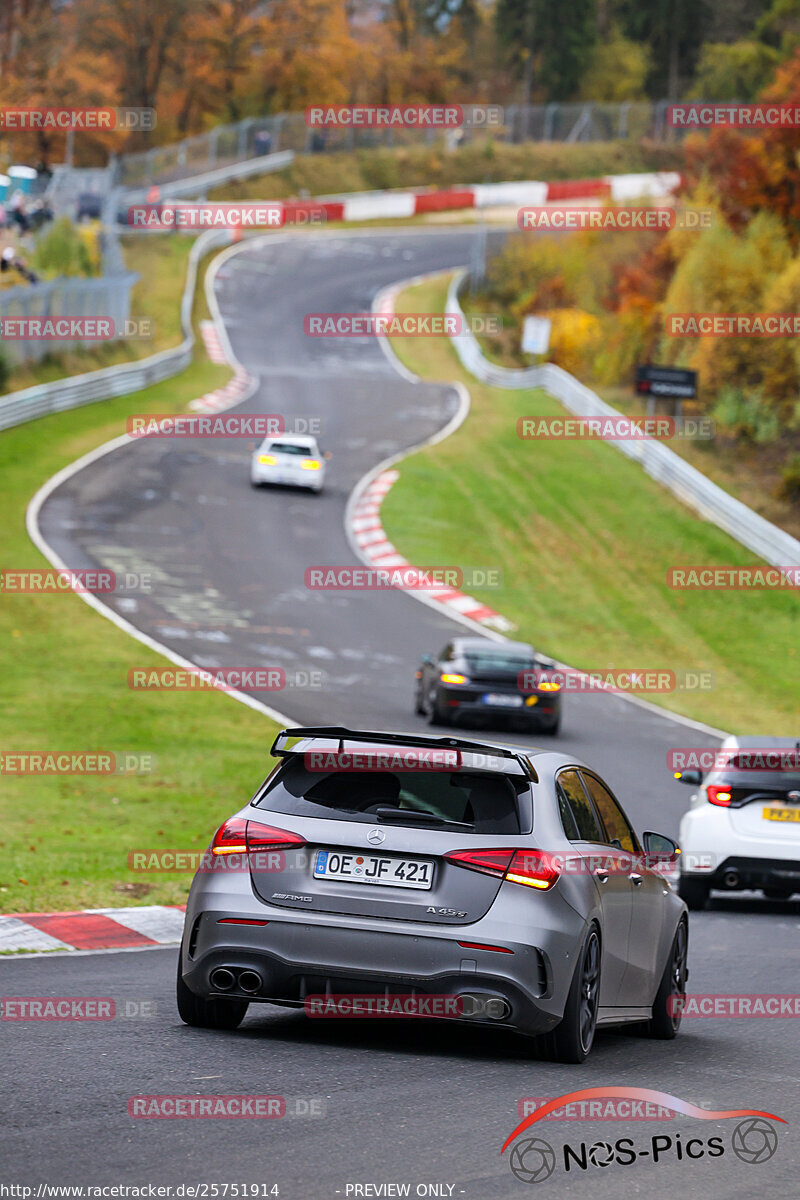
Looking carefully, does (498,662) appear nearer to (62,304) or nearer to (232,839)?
(232,839)

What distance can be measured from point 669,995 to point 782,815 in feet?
20.2

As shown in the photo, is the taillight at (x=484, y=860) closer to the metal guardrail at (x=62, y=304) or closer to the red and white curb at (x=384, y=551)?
the red and white curb at (x=384, y=551)

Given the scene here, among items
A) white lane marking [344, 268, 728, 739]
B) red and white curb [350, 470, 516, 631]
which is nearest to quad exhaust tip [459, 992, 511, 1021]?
white lane marking [344, 268, 728, 739]

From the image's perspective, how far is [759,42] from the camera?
105250mm

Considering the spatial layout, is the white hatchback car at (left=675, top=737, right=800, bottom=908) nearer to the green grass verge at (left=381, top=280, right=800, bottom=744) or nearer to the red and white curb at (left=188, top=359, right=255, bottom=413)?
the green grass verge at (left=381, top=280, right=800, bottom=744)

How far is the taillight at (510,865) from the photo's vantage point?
728cm

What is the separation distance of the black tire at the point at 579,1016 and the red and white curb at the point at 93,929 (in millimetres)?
3514

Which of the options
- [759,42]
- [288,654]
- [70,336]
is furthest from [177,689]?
[759,42]

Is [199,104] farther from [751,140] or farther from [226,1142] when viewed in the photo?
[226,1142]

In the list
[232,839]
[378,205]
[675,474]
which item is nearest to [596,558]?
[675,474]

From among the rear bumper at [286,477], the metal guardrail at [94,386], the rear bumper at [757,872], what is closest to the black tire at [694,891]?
the rear bumper at [757,872]

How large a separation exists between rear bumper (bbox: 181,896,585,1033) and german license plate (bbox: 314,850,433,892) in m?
0.18

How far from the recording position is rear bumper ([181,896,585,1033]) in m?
7.16

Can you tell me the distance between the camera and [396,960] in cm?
723
